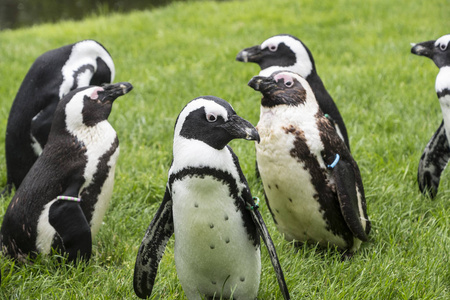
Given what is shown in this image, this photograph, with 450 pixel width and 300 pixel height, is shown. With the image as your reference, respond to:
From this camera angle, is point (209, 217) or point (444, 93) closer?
point (209, 217)

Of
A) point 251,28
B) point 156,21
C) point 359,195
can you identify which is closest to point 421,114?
point 359,195

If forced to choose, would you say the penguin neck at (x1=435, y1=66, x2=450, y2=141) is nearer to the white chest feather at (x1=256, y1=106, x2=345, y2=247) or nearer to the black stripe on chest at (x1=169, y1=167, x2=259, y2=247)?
the white chest feather at (x1=256, y1=106, x2=345, y2=247)

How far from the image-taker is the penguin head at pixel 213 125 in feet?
6.85

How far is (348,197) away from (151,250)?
973mm

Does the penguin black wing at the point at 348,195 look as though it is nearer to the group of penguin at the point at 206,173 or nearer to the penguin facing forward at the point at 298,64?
the group of penguin at the point at 206,173

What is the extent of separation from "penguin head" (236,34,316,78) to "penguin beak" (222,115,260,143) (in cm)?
127

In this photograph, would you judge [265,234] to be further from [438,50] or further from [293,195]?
[438,50]

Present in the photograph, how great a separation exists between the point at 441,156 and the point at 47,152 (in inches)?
89.9

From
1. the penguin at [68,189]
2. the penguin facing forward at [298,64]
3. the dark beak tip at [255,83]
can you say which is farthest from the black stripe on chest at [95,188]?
the penguin facing forward at [298,64]

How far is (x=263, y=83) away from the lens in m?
2.74

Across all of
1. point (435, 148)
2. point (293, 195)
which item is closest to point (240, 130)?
point (293, 195)

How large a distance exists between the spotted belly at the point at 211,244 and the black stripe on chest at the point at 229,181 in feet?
0.05

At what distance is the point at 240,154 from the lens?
4.17m

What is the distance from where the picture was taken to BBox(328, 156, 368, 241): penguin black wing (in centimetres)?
269
